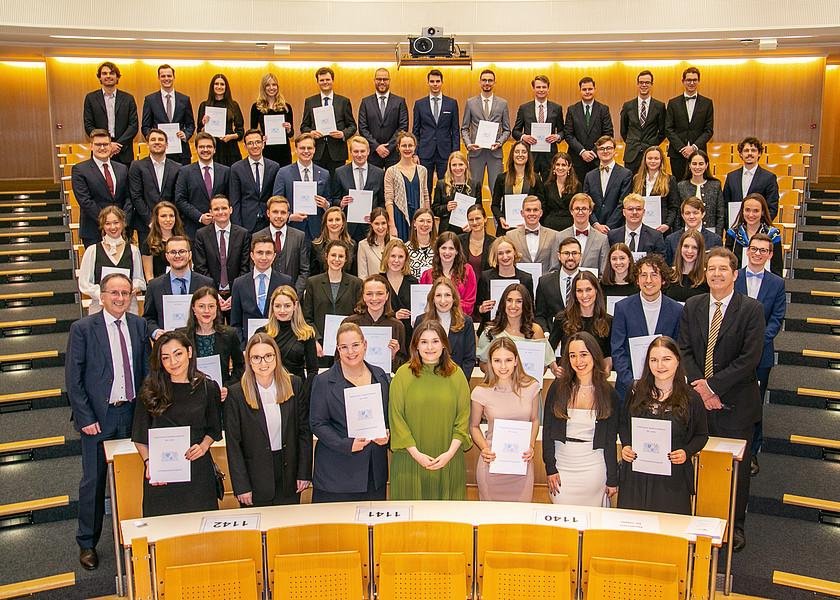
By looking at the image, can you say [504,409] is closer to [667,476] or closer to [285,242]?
[667,476]

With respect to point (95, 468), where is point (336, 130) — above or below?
above

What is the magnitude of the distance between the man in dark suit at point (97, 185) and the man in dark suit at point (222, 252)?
1357 mm

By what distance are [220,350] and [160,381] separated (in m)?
0.73

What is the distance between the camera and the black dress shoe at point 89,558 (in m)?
5.53

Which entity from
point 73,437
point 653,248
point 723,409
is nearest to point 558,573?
point 723,409

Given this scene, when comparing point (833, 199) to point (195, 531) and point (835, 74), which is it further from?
point (195, 531)

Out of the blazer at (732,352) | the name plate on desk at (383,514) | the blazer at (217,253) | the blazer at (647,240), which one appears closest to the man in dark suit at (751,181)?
the blazer at (647,240)

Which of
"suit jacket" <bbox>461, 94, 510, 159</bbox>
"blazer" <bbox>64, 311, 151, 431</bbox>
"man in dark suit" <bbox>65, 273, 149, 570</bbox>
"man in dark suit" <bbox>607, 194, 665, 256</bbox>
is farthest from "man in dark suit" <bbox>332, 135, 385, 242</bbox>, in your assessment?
"blazer" <bbox>64, 311, 151, 431</bbox>

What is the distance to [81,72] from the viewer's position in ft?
43.7

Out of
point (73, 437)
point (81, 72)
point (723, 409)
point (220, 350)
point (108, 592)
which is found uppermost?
point (81, 72)

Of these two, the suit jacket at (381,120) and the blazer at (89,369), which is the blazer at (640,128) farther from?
the blazer at (89,369)

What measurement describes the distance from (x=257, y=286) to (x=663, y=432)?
306 centimetres

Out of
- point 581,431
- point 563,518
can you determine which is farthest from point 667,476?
point 563,518

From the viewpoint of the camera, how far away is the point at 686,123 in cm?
946
